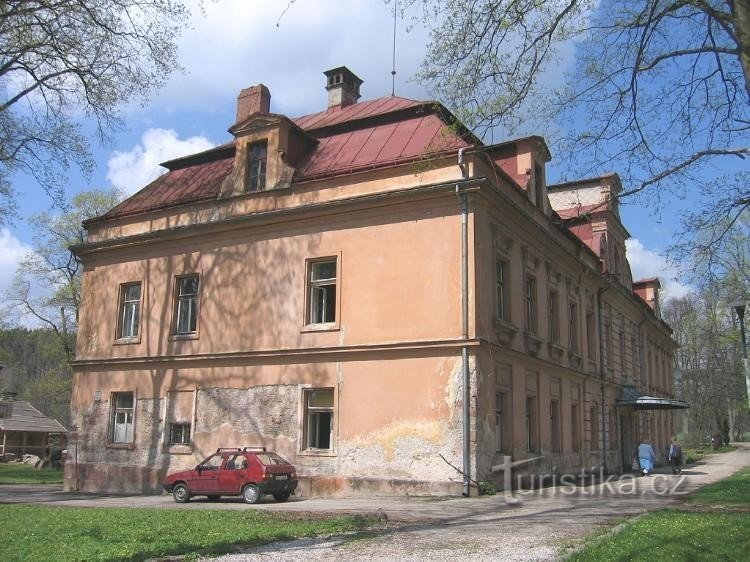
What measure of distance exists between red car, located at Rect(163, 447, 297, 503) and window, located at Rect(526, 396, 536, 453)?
7.24 metres

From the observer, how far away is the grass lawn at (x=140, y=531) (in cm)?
904

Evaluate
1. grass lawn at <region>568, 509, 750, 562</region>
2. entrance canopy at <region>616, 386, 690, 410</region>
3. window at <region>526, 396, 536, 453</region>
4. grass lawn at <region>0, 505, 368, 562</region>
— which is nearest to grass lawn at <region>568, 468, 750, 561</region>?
grass lawn at <region>568, 509, 750, 562</region>

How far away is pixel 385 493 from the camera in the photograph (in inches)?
679

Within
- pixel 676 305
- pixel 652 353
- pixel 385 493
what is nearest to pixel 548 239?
pixel 385 493

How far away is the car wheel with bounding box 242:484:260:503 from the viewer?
1639 centimetres

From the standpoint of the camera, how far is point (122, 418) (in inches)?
904

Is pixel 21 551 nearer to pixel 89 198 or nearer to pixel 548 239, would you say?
pixel 548 239

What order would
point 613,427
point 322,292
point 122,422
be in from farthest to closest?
point 613,427, point 122,422, point 322,292

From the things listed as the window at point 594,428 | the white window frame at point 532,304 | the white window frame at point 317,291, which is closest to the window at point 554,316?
the white window frame at point 532,304

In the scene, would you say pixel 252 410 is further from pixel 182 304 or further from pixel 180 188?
pixel 180 188

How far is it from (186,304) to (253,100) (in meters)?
7.31

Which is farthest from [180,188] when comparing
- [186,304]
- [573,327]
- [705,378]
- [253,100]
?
[705,378]

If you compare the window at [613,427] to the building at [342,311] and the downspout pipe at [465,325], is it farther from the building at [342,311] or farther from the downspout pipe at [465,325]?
the downspout pipe at [465,325]

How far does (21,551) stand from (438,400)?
1015cm
